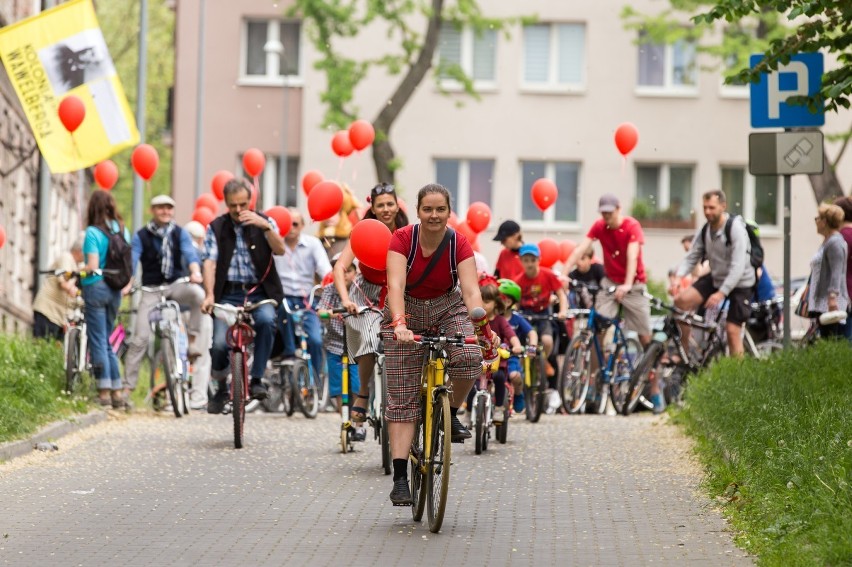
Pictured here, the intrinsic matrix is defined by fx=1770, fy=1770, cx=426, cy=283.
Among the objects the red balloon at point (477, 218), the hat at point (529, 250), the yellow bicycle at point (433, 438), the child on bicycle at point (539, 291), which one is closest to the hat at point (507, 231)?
the child on bicycle at point (539, 291)

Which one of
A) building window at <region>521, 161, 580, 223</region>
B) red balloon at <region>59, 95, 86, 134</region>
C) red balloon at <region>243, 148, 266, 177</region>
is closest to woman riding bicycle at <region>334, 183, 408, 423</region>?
red balloon at <region>59, 95, 86, 134</region>

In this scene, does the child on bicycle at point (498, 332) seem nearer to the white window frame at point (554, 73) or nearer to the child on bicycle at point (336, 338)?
the child on bicycle at point (336, 338)

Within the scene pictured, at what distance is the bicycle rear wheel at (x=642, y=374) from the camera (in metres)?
16.9

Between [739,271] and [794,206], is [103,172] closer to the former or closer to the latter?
[739,271]

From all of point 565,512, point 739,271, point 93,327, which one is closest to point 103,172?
point 93,327

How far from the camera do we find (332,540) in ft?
28.0

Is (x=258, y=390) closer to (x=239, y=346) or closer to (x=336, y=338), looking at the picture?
(x=239, y=346)

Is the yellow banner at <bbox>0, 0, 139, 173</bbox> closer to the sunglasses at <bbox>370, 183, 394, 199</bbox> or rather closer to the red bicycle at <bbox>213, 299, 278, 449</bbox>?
the red bicycle at <bbox>213, 299, 278, 449</bbox>

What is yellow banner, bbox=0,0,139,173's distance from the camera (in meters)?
18.8

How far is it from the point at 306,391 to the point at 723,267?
4090mm

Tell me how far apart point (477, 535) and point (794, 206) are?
35.8 metres

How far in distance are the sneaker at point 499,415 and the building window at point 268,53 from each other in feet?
98.8

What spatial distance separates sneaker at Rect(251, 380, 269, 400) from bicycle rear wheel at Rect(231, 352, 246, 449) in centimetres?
42

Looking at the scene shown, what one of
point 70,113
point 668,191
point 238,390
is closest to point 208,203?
point 70,113
